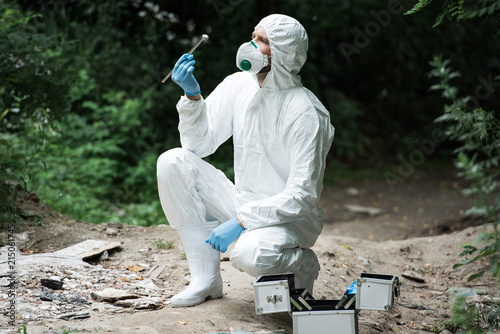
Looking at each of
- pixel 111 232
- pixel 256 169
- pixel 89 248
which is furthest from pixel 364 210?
pixel 256 169

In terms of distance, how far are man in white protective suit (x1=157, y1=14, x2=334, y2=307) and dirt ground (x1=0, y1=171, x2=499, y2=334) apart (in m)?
0.25

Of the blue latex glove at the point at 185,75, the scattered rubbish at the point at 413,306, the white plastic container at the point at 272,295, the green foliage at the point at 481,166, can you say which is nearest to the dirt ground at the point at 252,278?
the scattered rubbish at the point at 413,306

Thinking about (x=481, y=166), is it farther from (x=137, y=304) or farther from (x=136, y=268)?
(x=136, y=268)

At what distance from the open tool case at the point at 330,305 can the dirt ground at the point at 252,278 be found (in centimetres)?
31

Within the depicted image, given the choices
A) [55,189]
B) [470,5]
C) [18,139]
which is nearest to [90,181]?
[55,189]

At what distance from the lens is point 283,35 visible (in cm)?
287

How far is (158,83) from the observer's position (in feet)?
23.3

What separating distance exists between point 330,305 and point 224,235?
0.59m

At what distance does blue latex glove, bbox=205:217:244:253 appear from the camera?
274cm

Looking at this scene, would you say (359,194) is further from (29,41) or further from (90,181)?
(29,41)

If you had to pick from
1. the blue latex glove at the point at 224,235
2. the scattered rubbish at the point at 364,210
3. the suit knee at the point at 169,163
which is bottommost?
the scattered rubbish at the point at 364,210

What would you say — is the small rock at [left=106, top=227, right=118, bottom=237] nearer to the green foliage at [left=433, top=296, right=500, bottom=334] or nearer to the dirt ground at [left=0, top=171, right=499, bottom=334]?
the dirt ground at [left=0, top=171, right=499, bottom=334]

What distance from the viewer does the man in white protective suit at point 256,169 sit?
2762 mm

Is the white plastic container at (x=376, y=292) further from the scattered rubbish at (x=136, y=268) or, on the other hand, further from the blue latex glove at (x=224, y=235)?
the scattered rubbish at (x=136, y=268)
